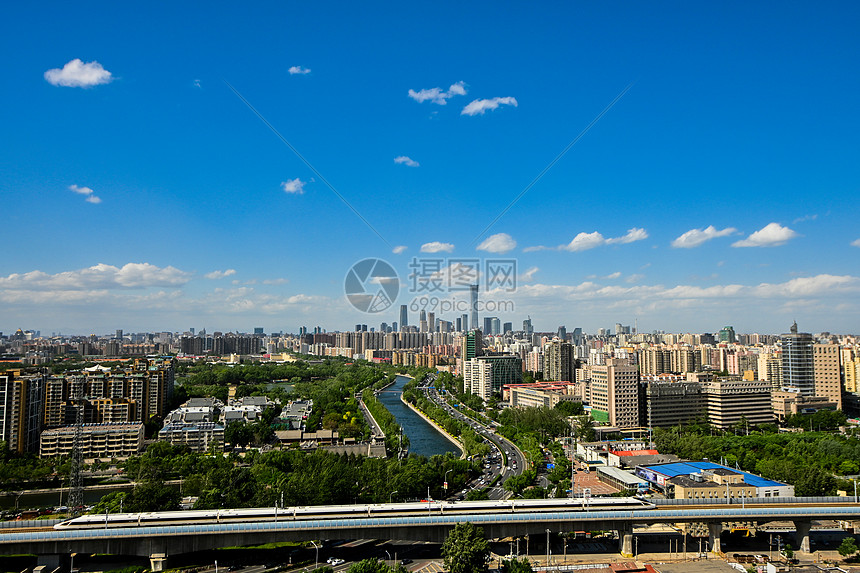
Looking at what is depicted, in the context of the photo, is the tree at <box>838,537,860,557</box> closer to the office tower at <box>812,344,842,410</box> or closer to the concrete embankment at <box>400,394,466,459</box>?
the concrete embankment at <box>400,394,466,459</box>

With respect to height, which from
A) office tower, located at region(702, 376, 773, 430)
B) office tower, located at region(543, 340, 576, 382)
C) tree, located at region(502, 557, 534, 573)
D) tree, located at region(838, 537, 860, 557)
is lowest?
tree, located at region(838, 537, 860, 557)

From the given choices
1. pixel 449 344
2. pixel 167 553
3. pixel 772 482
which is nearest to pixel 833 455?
pixel 772 482

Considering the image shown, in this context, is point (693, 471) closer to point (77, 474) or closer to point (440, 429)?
point (440, 429)

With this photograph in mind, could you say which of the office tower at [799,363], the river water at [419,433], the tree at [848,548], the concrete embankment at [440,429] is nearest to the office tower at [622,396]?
the concrete embankment at [440,429]

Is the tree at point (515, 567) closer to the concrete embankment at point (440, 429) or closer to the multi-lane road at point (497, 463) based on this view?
the multi-lane road at point (497, 463)

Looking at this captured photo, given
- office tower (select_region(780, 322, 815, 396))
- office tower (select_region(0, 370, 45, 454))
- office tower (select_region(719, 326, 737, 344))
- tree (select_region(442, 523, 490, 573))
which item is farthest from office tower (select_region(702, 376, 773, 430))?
office tower (select_region(719, 326, 737, 344))

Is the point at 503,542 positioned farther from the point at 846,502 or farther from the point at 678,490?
the point at 846,502
